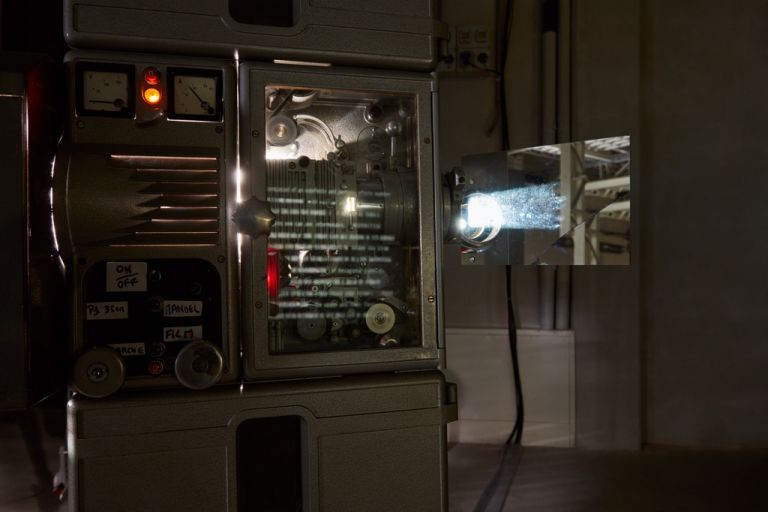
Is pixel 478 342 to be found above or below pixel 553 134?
below

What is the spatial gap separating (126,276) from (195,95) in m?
0.37

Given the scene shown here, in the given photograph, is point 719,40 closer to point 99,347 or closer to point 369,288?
point 369,288

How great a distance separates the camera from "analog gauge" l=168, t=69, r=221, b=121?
1.12 meters

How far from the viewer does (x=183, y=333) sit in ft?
3.65

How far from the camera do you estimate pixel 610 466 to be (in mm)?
2092

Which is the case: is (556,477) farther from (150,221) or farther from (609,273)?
(150,221)

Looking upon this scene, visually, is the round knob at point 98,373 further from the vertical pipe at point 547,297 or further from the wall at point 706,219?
the wall at point 706,219

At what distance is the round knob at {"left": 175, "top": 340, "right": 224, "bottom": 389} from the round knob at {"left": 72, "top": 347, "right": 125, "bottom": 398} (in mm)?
105

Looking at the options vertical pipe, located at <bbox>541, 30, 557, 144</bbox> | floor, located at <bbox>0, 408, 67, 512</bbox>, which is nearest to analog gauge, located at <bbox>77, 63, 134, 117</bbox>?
floor, located at <bbox>0, 408, 67, 512</bbox>

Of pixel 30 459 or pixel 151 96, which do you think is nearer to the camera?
pixel 151 96

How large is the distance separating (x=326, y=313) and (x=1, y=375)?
0.60 metres

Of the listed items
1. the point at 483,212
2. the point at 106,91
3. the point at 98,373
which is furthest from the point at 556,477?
the point at 106,91

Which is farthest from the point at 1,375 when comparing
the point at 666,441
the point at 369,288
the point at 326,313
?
the point at 666,441

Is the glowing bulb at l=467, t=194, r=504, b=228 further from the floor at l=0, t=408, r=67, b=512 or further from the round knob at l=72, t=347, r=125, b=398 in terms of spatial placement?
the floor at l=0, t=408, r=67, b=512
